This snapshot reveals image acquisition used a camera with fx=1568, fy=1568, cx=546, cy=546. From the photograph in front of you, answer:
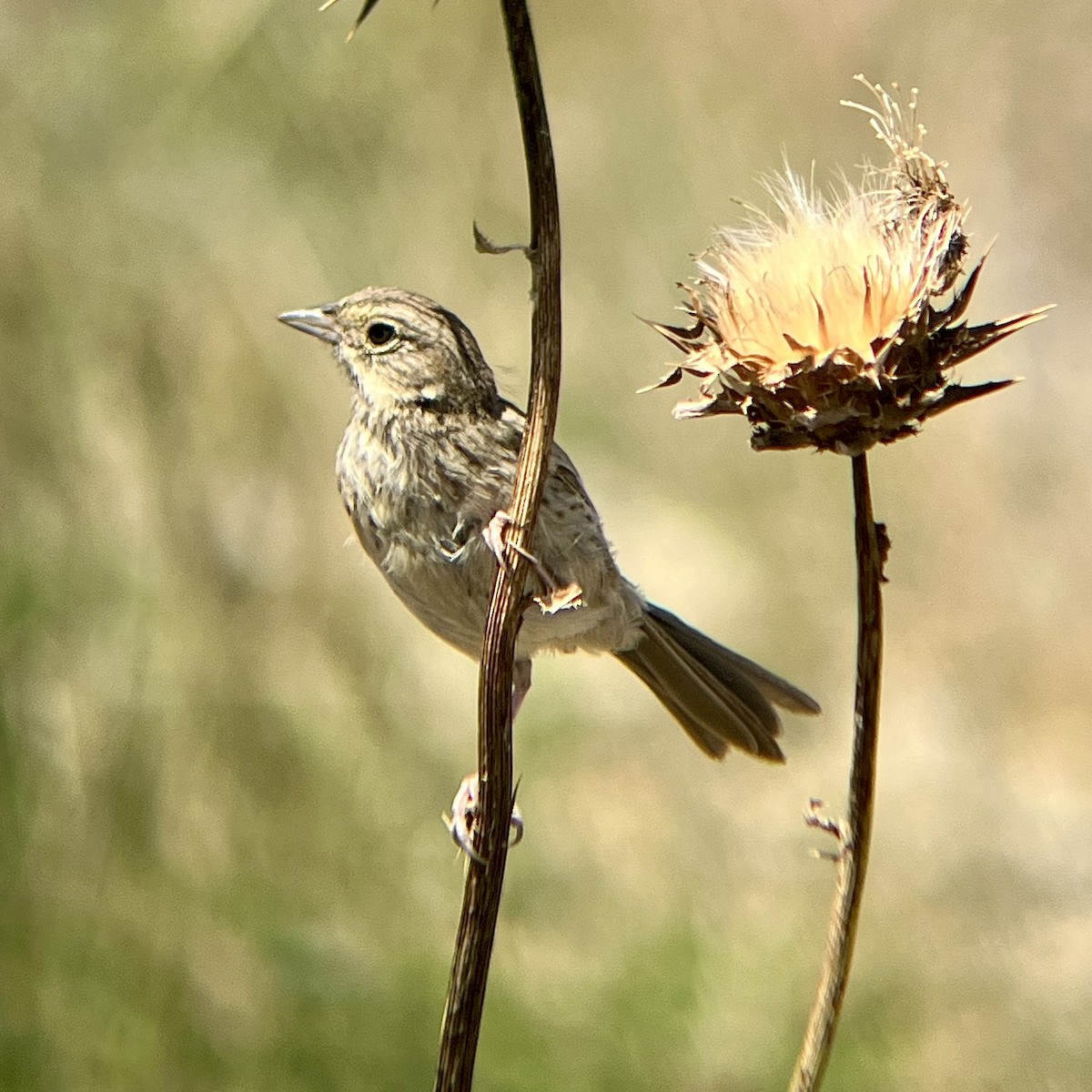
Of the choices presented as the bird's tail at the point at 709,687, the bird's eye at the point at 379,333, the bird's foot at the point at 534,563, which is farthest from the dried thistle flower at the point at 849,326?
the bird's tail at the point at 709,687

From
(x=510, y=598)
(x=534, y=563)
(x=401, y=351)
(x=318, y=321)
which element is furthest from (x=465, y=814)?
(x=510, y=598)

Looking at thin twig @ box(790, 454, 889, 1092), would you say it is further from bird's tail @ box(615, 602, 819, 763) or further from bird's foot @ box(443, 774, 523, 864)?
bird's tail @ box(615, 602, 819, 763)

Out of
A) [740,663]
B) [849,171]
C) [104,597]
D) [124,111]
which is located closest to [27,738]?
[104,597]

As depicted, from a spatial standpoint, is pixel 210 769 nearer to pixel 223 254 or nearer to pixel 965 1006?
pixel 223 254

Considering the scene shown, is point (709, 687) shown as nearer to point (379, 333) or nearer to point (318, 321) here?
point (379, 333)

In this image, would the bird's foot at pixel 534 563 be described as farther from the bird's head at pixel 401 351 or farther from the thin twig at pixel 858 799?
the bird's head at pixel 401 351

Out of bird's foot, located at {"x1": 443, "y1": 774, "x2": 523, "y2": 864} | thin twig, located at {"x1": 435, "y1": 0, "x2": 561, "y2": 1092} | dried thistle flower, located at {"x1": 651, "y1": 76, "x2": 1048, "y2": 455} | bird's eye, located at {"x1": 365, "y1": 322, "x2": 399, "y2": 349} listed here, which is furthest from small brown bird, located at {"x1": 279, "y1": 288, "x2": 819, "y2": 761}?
thin twig, located at {"x1": 435, "y1": 0, "x2": 561, "y2": 1092}
